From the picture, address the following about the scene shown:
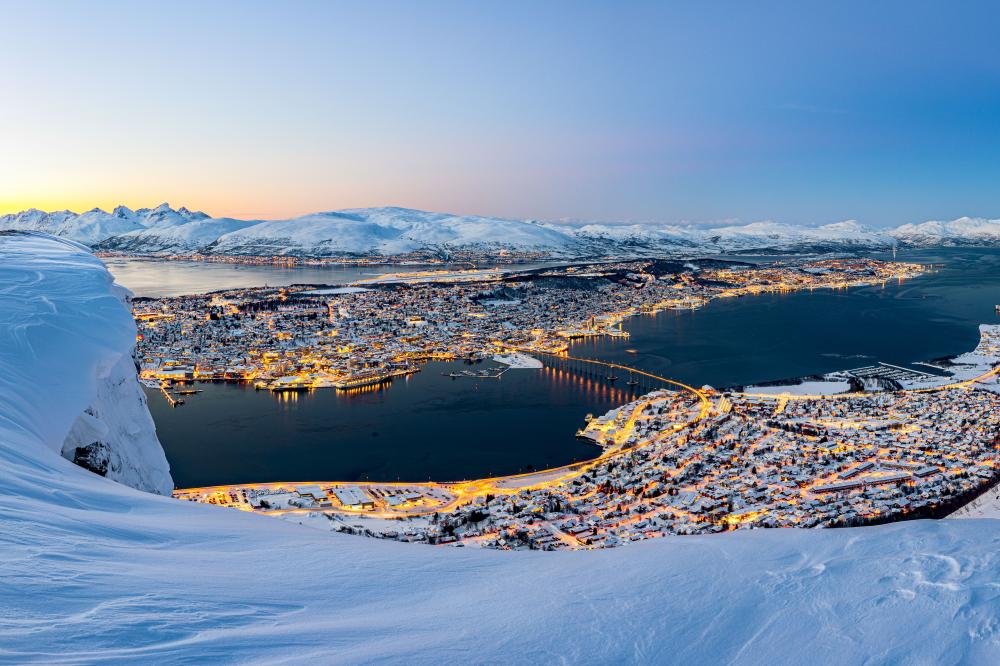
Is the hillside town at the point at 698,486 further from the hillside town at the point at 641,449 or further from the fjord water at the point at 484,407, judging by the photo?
the fjord water at the point at 484,407

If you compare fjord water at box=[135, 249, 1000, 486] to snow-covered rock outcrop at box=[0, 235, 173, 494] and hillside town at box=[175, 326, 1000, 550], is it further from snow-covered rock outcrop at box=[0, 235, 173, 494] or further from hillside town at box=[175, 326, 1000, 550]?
snow-covered rock outcrop at box=[0, 235, 173, 494]

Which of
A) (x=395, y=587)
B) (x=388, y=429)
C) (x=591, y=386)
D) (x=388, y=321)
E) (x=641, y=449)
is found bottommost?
(x=388, y=429)

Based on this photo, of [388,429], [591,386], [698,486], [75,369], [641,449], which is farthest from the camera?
[591,386]

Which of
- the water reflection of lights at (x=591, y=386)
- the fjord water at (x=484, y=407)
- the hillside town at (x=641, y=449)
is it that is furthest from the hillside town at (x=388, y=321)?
the water reflection of lights at (x=591, y=386)

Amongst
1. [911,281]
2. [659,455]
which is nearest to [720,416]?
[659,455]

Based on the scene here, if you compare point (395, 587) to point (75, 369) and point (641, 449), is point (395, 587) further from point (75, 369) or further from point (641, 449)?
point (641, 449)

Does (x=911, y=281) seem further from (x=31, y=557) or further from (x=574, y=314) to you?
(x=31, y=557)

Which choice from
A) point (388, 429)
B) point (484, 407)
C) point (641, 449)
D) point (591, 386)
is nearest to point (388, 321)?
point (591, 386)
